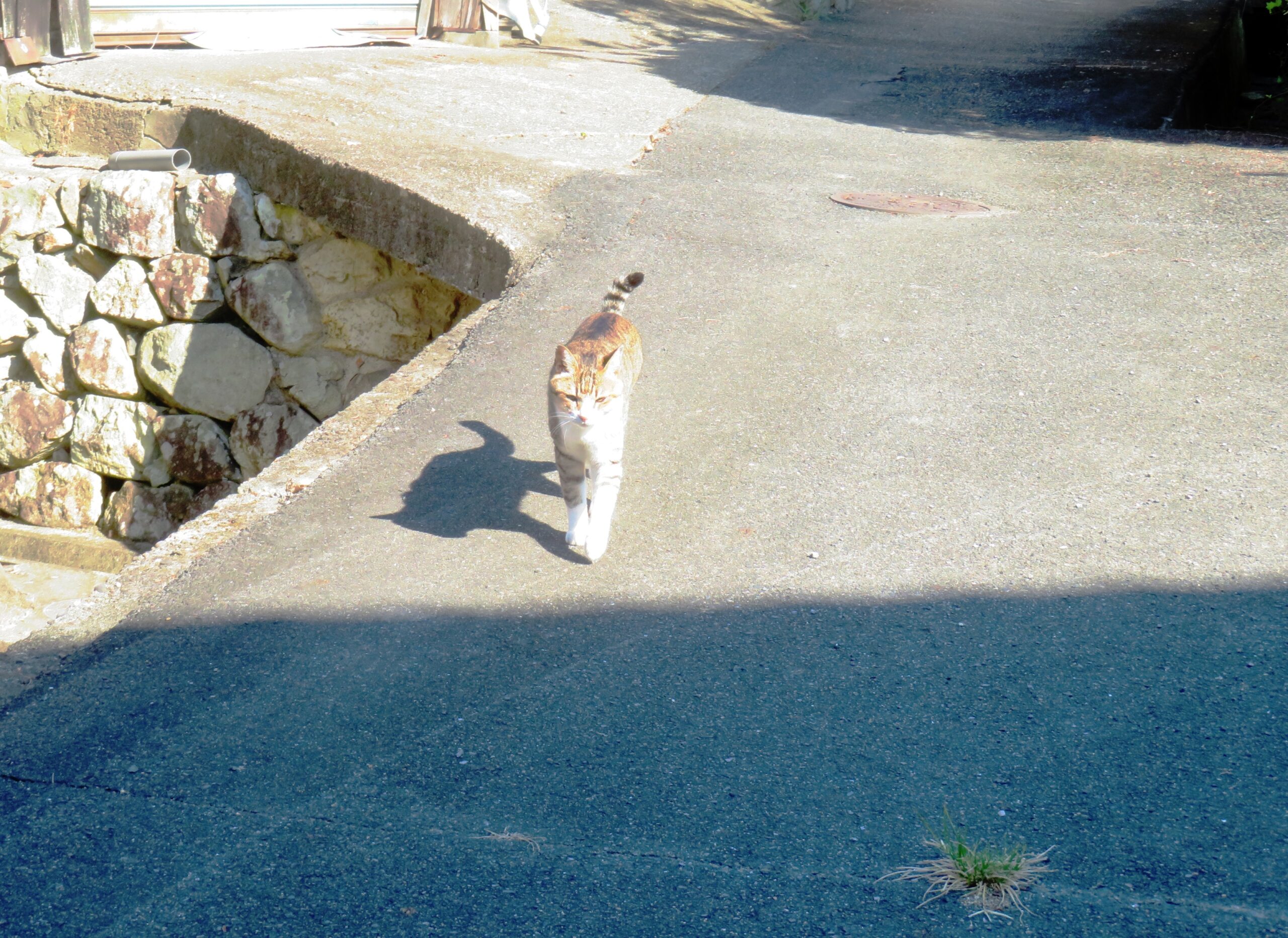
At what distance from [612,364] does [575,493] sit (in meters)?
0.48

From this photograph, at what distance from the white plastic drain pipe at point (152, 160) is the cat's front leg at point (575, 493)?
4475mm

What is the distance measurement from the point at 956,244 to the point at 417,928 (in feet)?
16.3

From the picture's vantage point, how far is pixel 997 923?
2.12 m

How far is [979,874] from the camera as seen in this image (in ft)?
7.20

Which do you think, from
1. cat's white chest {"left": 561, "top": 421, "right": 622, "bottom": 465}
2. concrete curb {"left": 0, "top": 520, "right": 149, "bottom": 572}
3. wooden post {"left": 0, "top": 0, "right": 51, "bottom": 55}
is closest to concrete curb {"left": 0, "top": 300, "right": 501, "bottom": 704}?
cat's white chest {"left": 561, "top": 421, "right": 622, "bottom": 465}

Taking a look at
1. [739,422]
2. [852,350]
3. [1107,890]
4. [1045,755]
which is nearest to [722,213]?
[852,350]

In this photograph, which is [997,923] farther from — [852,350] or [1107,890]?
[852,350]

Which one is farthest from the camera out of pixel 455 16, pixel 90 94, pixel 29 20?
pixel 455 16

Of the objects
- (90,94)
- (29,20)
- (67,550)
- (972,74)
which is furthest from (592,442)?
(972,74)

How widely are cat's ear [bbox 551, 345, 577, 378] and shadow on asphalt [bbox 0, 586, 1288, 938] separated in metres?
0.83

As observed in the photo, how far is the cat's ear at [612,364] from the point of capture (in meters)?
3.48

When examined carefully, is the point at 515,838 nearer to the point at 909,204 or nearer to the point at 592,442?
the point at 592,442

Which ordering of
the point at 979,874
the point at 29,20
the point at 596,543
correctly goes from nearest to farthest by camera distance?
the point at 979,874, the point at 596,543, the point at 29,20

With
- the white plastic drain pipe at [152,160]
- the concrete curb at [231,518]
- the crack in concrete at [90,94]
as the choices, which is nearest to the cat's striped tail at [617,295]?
the concrete curb at [231,518]
